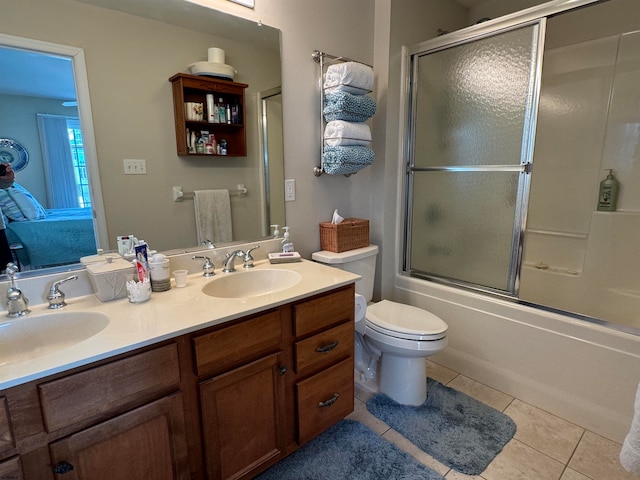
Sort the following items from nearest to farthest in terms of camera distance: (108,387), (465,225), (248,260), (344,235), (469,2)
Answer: (108,387), (248,260), (344,235), (465,225), (469,2)

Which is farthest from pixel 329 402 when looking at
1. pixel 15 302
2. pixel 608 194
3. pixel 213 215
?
pixel 608 194

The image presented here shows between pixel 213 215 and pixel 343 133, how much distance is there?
2.60 feet

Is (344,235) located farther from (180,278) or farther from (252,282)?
(180,278)

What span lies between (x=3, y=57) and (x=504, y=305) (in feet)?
7.82

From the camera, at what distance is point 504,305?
1.95 metres

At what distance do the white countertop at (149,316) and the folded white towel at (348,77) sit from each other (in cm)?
100

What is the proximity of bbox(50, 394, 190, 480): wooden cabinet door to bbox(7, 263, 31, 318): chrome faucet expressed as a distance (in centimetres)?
48

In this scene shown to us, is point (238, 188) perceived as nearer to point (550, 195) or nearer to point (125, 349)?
point (125, 349)

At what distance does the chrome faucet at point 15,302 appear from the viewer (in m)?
1.12

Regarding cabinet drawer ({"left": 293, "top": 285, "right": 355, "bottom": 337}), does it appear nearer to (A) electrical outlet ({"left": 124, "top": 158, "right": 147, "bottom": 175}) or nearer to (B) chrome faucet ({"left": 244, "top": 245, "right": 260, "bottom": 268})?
(B) chrome faucet ({"left": 244, "top": 245, "right": 260, "bottom": 268})

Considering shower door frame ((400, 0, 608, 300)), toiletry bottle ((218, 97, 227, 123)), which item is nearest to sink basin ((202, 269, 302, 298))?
toiletry bottle ((218, 97, 227, 123))

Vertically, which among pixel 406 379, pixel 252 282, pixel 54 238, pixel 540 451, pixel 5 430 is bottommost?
pixel 540 451

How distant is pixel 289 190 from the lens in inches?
75.0

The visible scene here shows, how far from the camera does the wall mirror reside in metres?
1.20
